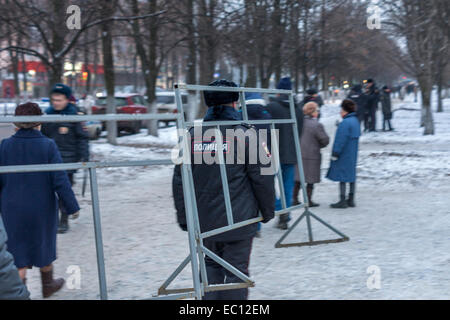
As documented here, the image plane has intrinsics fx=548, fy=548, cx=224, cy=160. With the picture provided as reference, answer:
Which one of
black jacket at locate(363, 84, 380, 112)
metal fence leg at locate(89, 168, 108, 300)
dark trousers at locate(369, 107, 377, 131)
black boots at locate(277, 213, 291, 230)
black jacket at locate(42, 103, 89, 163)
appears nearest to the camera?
metal fence leg at locate(89, 168, 108, 300)

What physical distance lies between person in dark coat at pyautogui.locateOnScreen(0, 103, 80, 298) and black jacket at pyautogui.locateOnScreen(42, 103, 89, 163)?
2.42 meters

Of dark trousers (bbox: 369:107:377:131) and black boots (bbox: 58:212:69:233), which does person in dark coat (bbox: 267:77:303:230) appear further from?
dark trousers (bbox: 369:107:377:131)

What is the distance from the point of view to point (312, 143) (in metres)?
7.98

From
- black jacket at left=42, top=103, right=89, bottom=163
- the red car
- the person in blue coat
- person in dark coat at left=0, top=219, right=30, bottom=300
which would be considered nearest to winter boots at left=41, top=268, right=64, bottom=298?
black jacket at left=42, top=103, right=89, bottom=163

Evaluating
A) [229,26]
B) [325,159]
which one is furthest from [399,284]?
[229,26]

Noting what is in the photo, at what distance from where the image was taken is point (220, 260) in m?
3.85

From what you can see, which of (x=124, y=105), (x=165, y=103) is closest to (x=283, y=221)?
(x=124, y=105)

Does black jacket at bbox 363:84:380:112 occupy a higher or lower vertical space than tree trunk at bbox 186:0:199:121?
lower

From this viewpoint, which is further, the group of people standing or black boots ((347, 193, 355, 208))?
black boots ((347, 193, 355, 208))

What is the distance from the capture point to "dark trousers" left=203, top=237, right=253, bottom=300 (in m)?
3.93

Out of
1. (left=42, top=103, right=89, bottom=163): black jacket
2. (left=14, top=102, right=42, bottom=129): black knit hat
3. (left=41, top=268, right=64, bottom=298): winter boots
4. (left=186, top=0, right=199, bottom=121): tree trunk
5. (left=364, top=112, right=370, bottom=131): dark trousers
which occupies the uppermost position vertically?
(left=186, top=0, right=199, bottom=121): tree trunk

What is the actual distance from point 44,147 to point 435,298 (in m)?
3.41

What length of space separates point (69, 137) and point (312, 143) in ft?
11.2

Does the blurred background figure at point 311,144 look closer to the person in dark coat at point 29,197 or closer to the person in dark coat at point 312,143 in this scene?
the person in dark coat at point 312,143
